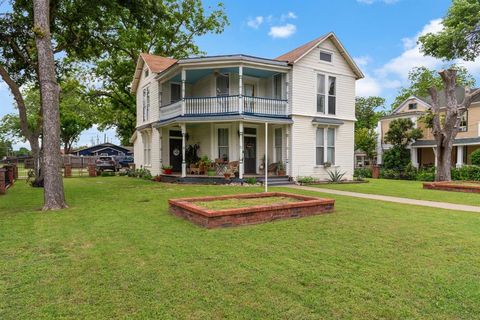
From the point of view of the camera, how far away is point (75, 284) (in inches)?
146

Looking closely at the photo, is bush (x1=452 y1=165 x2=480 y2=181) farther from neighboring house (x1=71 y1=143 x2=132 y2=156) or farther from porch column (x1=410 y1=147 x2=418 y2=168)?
neighboring house (x1=71 y1=143 x2=132 y2=156)

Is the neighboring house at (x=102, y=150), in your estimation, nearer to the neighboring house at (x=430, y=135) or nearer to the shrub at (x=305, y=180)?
the neighboring house at (x=430, y=135)

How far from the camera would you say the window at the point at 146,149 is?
21.7m

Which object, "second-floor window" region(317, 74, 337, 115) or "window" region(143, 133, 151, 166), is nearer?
"second-floor window" region(317, 74, 337, 115)

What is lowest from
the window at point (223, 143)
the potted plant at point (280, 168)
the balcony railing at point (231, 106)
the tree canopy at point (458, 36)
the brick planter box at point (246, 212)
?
the brick planter box at point (246, 212)

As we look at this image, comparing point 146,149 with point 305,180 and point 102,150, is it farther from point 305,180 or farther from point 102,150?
point 102,150

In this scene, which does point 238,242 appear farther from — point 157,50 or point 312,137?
point 157,50

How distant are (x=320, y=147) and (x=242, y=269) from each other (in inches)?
590

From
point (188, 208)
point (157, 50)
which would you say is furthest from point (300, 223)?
point (157, 50)

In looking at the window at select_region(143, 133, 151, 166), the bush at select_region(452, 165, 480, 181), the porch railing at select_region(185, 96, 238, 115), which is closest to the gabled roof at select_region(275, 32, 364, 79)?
the porch railing at select_region(185, 96, 238, 115)

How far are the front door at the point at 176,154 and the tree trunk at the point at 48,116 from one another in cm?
1069

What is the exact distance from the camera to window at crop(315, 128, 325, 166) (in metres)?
18.2

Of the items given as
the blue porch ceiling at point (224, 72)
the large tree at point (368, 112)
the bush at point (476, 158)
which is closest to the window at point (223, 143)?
the blue porch ceiling at point (224, 72)

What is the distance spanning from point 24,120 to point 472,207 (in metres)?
18.0
